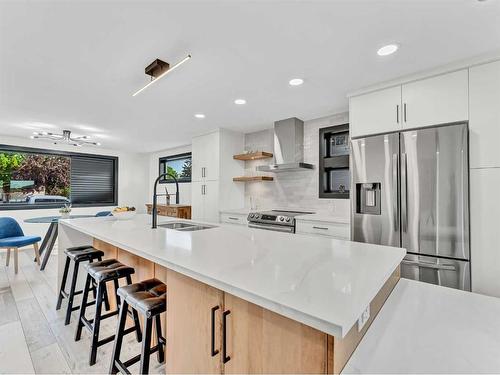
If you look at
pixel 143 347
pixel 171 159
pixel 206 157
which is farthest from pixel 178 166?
pixel 143 347

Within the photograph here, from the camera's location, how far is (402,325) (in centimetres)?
93

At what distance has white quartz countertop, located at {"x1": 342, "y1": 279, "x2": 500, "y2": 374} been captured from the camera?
2.37ft

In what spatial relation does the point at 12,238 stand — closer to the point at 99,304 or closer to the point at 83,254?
the point at 83,254

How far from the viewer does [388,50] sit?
1.88 metres

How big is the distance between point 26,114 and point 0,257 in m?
2.93

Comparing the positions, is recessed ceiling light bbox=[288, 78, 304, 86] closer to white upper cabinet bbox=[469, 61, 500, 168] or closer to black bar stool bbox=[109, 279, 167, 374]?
white upper cabinet bbox=[469, 61, 500, 168]

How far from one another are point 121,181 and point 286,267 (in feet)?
21.9

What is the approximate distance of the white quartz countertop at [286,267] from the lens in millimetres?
706

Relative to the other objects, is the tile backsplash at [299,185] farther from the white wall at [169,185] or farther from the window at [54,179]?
the window at [54,179]

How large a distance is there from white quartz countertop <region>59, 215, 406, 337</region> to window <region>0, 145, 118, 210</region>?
4968 millimetres

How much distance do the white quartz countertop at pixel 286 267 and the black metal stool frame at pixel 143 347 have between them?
0.40m

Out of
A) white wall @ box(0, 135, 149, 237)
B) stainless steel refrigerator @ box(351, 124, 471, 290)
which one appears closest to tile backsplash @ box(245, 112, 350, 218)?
stainless steel refrigerator @ box(351, 124, 471, 290)

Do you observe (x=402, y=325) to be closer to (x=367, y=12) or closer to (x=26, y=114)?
(x=367, y=12)

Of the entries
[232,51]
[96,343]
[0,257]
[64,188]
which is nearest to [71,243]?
[96,343]
